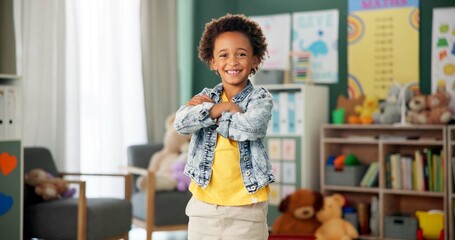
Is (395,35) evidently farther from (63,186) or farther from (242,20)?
(242,20)

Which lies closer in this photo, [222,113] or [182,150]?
[222,113]

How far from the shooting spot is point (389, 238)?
15.1 ft

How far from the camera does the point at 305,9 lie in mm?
5289

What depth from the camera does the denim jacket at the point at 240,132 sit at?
5.98ft

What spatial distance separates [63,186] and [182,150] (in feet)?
3.26

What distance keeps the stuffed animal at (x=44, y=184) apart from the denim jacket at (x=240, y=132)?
2.02m

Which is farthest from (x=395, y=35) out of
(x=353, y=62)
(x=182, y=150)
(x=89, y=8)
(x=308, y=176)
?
(x=89, y=8)

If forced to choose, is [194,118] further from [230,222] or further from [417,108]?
[417,108]

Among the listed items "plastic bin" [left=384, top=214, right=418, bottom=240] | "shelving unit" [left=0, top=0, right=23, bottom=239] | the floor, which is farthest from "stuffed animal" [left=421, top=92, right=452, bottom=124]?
"shelving unit" [left=0, top=0, right=23, bottom=239]

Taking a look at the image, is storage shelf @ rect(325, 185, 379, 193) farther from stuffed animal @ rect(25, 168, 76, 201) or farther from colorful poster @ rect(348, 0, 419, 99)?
stuffed animal @ rect(25, 168, 76, 201)

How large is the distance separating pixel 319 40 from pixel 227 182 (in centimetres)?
351

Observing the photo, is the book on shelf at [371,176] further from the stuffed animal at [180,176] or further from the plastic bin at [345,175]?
the stuffed animal at [180,176]

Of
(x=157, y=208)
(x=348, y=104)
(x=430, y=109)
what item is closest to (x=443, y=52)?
(x=430, y=109)

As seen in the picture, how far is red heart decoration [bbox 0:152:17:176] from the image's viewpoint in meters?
3.44
